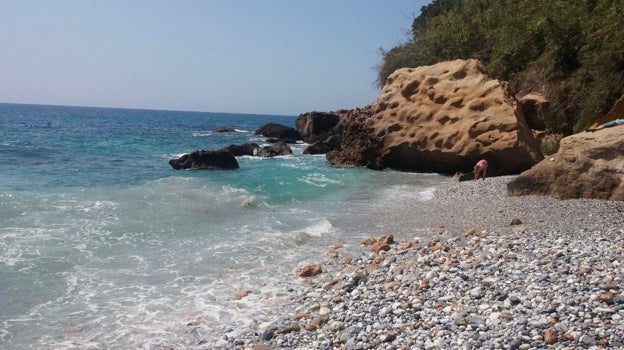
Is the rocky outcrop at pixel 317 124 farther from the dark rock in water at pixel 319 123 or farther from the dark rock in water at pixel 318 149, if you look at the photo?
the dark rock in water at pixel 318 149

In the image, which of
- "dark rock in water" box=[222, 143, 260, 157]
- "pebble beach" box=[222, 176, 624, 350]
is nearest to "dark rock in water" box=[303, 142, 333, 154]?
"dark rock in water" box=[222, 143, 260, 157]

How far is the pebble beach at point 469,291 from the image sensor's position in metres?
4.75

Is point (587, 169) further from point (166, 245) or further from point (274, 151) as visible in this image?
point (274, 151)

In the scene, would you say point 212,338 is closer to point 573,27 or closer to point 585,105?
point 585,105

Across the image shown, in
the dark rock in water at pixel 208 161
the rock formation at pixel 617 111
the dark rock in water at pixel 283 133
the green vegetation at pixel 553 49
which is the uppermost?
the green vegetation at pixel 553 49

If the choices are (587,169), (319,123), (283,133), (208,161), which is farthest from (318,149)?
(587,169)

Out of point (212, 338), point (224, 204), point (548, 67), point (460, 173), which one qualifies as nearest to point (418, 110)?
point (460, 173)

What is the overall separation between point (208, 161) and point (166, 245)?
45.3 feet

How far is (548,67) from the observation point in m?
18.8

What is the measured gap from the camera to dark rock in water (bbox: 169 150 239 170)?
2342 cm

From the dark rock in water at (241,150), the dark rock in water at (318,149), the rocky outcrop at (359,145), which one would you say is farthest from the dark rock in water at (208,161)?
the dark rock in water at (318,149)

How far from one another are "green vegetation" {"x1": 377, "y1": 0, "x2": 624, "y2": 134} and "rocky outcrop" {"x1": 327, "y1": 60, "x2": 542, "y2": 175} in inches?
76.1

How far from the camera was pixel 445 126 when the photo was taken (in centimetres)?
1850

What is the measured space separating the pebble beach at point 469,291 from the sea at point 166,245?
602mm
